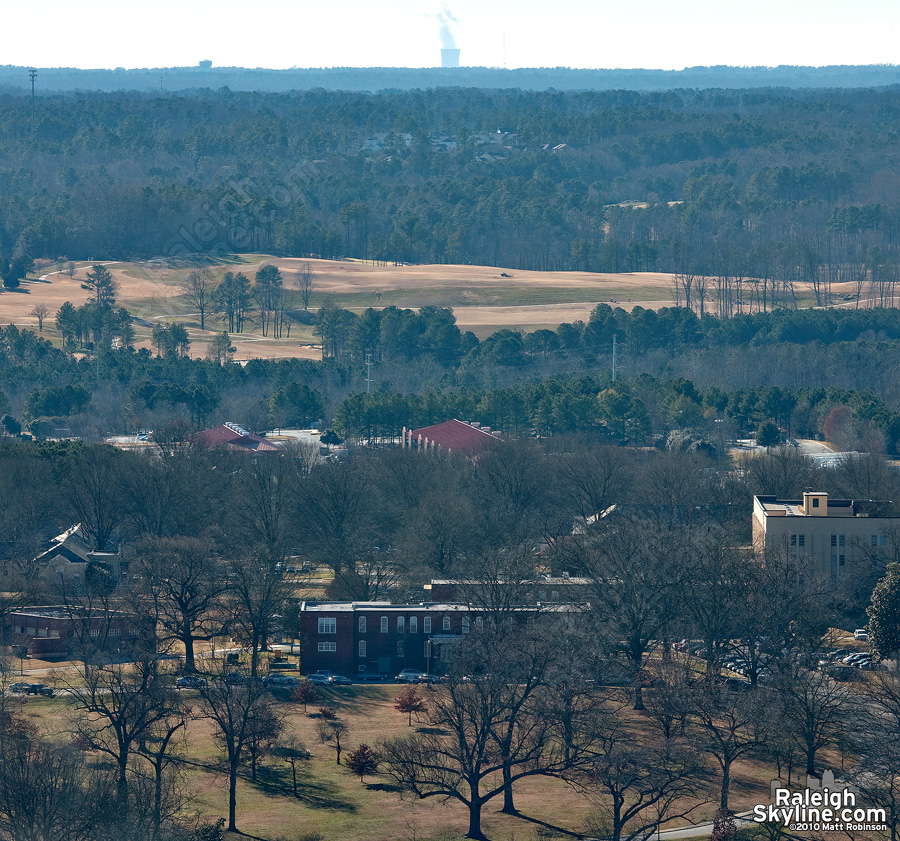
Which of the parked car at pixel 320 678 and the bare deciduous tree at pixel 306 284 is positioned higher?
the bare deciduous tree at pixel 306 284

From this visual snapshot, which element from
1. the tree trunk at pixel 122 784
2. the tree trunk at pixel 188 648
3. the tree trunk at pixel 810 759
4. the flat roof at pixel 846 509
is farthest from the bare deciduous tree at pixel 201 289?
the tree trunk at pixel 810 759

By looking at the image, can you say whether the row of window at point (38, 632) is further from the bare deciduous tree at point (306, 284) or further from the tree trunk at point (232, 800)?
the bare deciduous tree at point (306, 284)

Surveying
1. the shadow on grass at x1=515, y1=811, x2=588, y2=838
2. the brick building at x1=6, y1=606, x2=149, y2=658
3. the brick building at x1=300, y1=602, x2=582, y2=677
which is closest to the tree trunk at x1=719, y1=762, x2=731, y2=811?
the shadow on grass at x1=515, y1=811, x2=588, y2=838

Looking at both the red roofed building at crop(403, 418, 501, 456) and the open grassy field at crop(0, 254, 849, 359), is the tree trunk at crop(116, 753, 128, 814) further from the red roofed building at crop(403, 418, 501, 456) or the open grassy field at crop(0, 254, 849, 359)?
the open grassy field at crop(0, 254, 849, 359)

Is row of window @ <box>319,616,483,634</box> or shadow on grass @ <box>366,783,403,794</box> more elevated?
row of window @ <box>319,616,483,634</box>

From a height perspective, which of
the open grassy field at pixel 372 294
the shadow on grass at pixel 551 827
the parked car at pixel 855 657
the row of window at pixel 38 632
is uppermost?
the open grassy field at pixel 372 294
